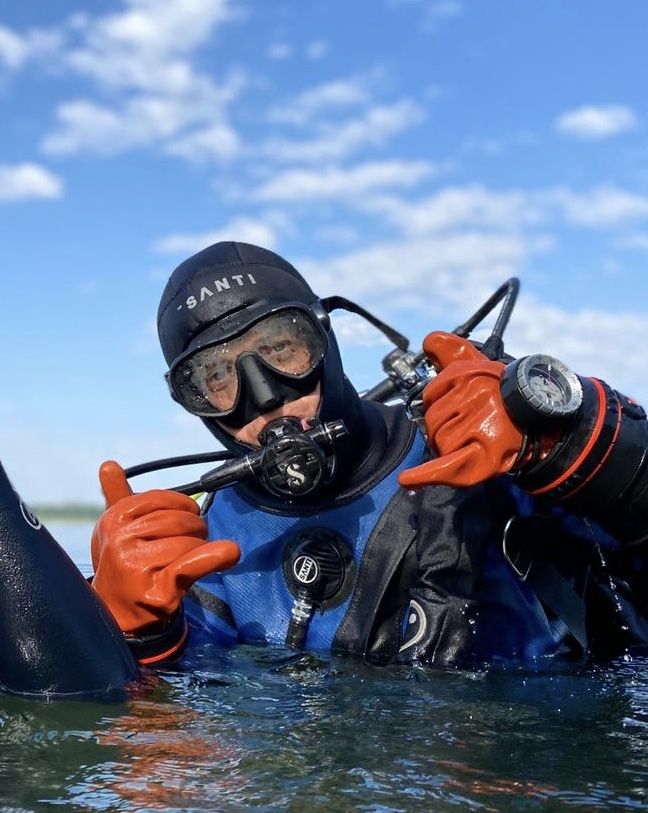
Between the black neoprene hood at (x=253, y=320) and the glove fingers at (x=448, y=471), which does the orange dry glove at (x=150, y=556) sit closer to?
the glove fingers at (x=448, y=471)

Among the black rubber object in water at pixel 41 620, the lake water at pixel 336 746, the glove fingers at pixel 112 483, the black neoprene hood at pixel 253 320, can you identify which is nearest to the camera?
the lake water at pixel 336 746

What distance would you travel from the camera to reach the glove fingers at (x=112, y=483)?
2.81m

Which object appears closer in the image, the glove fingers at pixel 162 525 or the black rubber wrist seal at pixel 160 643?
the glove fingers at pixel 162 525

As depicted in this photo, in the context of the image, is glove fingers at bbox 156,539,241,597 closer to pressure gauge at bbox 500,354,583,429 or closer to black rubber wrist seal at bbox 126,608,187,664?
black rubber wrist seal at bbox 126,608,187,664

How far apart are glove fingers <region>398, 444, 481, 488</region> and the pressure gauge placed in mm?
162

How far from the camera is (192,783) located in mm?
1589

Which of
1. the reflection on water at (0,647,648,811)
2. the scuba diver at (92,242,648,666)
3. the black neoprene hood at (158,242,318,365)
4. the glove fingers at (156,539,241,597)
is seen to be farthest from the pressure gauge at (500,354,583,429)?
the black neoprene hood at (158,242,318,365)

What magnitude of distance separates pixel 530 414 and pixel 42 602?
1.31 metres

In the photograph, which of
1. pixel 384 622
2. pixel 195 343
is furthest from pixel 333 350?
pixel 384 622

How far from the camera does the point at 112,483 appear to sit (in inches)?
111

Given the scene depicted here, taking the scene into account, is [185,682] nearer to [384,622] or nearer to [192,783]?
[384,622]

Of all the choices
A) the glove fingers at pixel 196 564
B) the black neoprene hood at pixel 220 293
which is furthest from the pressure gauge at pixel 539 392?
the black neoprene hood at pixel 220 293

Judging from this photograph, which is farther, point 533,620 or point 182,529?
point 533,620

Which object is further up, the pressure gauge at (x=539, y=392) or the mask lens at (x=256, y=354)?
the mask lens at (x=256, y=354)
